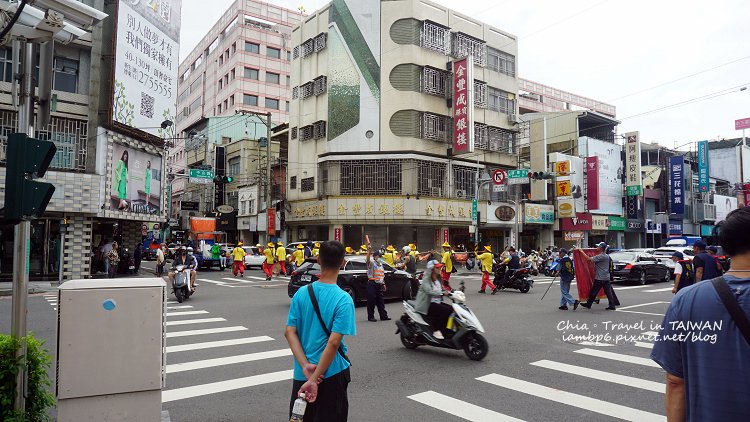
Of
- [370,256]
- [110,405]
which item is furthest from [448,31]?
[110,405]

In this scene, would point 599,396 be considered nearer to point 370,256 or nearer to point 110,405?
point 110,405

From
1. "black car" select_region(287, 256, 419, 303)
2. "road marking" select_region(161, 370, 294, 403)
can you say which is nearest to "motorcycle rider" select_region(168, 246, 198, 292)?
"black car" select_region(287, 256, 419, 303)

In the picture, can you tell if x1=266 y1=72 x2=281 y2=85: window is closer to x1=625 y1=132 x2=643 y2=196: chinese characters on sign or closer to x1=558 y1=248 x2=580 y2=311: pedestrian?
x1=625 y1=132 x2=643 y2=196: chinese characters on sign

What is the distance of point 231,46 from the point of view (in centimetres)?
5875

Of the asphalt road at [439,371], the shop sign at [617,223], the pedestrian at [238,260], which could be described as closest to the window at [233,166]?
the pedestrian at [238,260]

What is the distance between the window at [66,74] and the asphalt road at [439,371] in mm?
13557

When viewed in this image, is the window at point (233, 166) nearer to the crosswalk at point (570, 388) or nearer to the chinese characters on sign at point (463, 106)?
the chinese characters on sign at point (463, 106)

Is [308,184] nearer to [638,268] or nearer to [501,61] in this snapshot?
[501,61]

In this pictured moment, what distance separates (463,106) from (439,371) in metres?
28.1

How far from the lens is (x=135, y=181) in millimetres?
25516

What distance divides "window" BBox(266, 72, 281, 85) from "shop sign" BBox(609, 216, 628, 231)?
40.4 metres

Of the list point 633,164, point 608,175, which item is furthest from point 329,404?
point 608,175

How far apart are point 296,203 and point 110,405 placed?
110ft

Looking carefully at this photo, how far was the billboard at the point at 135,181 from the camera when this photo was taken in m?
23.5
